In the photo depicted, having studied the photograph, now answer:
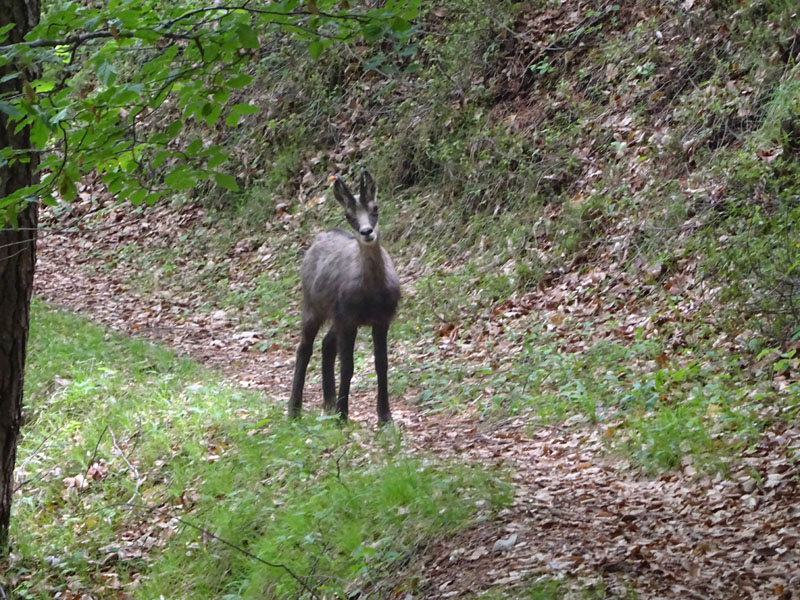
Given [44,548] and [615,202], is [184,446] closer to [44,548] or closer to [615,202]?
[44,548]

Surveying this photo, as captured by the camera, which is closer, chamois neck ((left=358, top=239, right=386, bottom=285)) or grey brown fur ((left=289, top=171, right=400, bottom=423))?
grey brown fur ((left=289, top=171, right=400, bottom=423))

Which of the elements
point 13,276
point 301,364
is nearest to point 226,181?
point 13,276

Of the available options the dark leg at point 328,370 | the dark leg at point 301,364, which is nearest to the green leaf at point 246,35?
the dark leg at point 328,370

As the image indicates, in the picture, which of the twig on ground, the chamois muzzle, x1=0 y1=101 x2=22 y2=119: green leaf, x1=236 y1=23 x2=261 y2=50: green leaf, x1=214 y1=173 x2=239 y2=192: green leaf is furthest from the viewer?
the chamois muzzle

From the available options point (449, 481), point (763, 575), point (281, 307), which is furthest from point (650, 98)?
point (763, 575)

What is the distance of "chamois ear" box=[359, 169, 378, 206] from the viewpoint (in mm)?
7918

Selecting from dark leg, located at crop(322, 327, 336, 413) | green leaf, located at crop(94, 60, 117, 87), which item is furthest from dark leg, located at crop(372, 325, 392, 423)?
green leaf, located at crop(94, 60, 117, 87)

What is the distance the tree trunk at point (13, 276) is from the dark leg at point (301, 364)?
3015mm

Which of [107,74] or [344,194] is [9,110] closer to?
[107,74]

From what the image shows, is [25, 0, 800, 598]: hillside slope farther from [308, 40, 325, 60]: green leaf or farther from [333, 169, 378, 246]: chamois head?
[333, 169, 378, 246]: chamois head

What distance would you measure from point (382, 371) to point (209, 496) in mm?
1988

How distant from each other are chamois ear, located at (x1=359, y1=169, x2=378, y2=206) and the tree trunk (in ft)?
9.35

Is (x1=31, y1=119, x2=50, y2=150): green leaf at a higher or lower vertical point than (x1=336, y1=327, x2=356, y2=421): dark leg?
higher

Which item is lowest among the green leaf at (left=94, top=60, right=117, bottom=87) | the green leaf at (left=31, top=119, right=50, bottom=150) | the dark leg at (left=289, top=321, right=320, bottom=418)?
the dark leg at (left=289, top=321, right=320, bottom=418)
